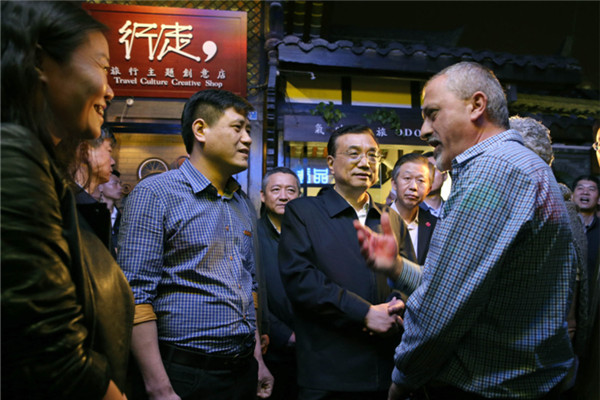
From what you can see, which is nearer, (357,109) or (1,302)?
(1,302)

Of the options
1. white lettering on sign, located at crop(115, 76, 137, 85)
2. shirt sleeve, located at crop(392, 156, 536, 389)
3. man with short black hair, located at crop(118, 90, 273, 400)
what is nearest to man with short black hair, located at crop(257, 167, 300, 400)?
man with short black hair, located at crop(118, 90, 273, 400)

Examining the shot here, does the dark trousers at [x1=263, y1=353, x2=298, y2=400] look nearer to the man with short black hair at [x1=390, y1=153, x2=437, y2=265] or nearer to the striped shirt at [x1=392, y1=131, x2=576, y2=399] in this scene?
the man with short black hair at [x1=390, y1=153, x2=437, y2=265]

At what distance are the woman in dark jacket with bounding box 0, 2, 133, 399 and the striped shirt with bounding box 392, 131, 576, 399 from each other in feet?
3.85

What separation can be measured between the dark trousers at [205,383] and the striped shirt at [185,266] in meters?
0.11

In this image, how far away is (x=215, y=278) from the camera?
2143 millimetres

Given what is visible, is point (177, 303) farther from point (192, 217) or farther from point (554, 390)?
point (554, 390)

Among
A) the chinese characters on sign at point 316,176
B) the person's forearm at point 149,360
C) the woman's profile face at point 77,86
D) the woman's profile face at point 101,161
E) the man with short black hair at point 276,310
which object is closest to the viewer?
the woman's profile face at point 77,86

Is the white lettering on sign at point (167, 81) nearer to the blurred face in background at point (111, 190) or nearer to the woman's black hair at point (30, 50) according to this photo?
the blurred face in background at point (111, 190)

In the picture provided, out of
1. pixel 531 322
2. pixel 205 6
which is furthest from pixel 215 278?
pixel 205 6

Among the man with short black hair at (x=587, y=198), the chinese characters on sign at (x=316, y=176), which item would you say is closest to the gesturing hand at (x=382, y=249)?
the man with short black hair at (x=587, y=198)

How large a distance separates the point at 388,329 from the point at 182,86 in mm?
6024

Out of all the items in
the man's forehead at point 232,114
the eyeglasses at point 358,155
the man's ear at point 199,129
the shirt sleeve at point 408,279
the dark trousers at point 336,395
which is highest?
the man's forehead at point 232,114

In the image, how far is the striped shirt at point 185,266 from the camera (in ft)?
6.64

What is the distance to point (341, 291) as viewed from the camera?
2.37 meters
